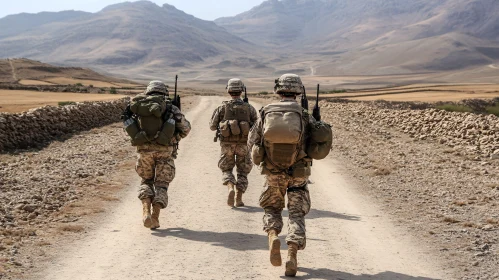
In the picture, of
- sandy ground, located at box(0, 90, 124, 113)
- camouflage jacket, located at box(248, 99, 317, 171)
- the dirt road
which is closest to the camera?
the dirt road

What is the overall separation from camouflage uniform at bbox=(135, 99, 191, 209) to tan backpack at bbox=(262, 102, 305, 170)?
2.37 m

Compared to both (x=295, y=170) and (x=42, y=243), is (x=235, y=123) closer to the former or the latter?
(x=295, y=170)

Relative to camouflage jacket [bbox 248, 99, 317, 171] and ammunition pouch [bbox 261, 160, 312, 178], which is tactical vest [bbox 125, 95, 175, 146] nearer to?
camouflage jacket [bbox 248, 99, 317, 171]

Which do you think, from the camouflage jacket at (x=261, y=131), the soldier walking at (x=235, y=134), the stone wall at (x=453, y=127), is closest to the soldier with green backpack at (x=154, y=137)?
the soldier walking at (x=235, y=134)

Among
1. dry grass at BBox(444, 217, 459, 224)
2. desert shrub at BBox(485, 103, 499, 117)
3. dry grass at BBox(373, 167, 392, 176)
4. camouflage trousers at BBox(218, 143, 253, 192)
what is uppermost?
camouflage trousers at BBox(218, 143, 253, 192)

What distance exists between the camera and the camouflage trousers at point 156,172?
9.02 meters

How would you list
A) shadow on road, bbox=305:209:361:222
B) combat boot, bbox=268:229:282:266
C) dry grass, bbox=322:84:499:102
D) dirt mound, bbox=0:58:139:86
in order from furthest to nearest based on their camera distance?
1. dirt mound, bbox=0:58:139:86
2. dry grass, bbox=322:84:499:102
3. shadow on road, bbox=305:209:361:222
4. combat boot, bbox=268:229:282:266

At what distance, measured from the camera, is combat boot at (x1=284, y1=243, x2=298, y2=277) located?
22.1ft

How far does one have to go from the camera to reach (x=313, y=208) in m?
10.7

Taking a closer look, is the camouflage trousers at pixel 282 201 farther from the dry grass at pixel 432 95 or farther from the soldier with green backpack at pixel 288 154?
the dry grass at pixel 432 95

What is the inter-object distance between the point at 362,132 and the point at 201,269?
56.1ft

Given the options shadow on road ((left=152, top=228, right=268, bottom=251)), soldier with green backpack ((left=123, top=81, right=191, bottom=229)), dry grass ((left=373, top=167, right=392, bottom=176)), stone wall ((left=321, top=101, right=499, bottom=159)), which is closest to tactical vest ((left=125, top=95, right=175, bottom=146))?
soldier with green backpack ((left=123, top=81, right=191, bottom=229))

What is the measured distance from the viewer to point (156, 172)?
9.12 meters

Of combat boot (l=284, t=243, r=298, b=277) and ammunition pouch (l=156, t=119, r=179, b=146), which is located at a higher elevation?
ammunition pouch (l=156, t=119, r=179, b=146)
